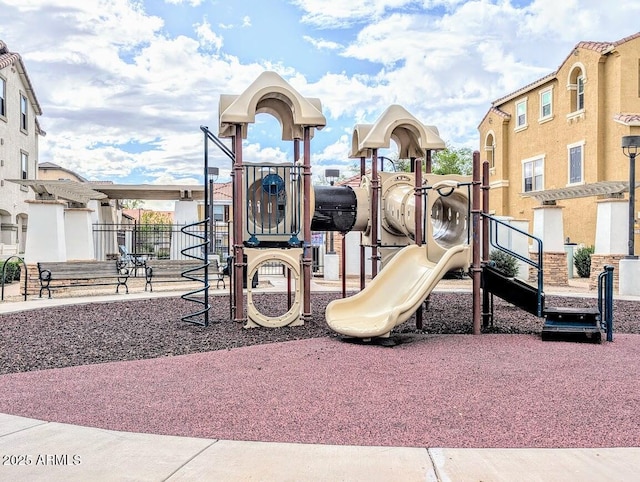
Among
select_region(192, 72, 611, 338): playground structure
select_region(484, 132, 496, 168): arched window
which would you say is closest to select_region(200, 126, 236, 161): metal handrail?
select_region(192, 72, 611, 338): playground structure

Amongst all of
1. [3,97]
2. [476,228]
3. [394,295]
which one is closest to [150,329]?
[394,295]

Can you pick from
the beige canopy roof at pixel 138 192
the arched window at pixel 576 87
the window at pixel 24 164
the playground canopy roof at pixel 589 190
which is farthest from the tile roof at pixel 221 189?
the arched window at pixel 576 87

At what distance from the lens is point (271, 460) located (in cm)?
376

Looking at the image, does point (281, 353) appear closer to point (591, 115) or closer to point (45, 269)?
point (45, 269)

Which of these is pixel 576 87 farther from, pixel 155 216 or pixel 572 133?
pixel 155 216

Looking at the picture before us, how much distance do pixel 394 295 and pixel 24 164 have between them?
26.4 m

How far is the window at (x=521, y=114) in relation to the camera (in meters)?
29.3

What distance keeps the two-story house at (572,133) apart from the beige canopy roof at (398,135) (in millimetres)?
7960

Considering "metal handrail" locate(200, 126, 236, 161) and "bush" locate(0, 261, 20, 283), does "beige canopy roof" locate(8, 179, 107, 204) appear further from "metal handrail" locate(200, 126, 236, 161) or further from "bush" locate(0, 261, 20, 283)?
"metal handrail" locate(200, 126, 236, 161)

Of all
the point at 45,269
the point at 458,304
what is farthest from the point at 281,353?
the point at 45,269

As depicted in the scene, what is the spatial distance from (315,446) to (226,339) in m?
4.74

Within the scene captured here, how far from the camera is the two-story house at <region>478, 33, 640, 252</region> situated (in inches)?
885

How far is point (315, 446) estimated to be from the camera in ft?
13.2

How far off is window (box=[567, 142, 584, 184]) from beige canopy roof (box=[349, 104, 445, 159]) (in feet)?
49.3
